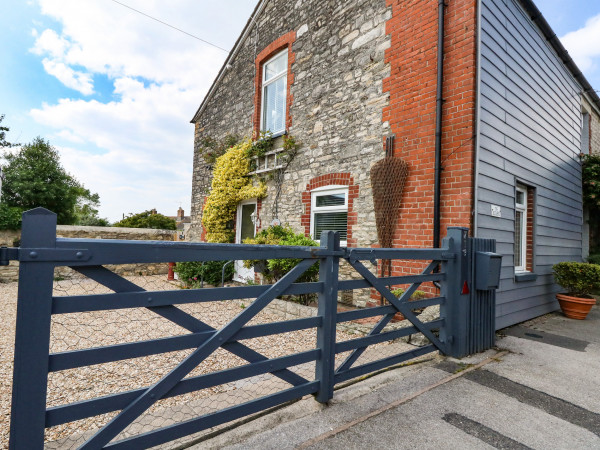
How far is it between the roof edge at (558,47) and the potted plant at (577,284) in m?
4.11

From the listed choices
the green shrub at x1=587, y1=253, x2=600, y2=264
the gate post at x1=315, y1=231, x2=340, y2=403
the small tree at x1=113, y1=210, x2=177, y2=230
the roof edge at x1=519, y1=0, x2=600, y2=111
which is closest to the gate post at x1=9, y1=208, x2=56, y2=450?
the gate post at x1=315, y1=231, x2=340, y2=403

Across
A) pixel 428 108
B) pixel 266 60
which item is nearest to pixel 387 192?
pixel 428 108

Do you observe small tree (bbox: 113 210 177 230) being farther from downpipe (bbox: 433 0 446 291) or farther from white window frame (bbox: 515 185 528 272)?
white window frame (bbox: 515 185 528 272)

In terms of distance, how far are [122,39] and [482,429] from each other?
8328 mm

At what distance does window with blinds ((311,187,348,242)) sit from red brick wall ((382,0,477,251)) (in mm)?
1239

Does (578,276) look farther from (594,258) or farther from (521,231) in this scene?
(594,258)

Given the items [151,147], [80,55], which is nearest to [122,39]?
[80,55]

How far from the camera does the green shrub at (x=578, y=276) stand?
16.7ft

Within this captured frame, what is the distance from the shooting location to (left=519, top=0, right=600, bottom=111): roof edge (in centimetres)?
511

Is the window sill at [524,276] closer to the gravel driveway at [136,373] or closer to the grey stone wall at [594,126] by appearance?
the gravel driveway at [136,373]

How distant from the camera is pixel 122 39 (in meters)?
6.35

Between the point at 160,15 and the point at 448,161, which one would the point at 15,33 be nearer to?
the point at 160,15

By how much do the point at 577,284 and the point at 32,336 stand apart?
7.06m

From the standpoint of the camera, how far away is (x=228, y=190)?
8148mm
